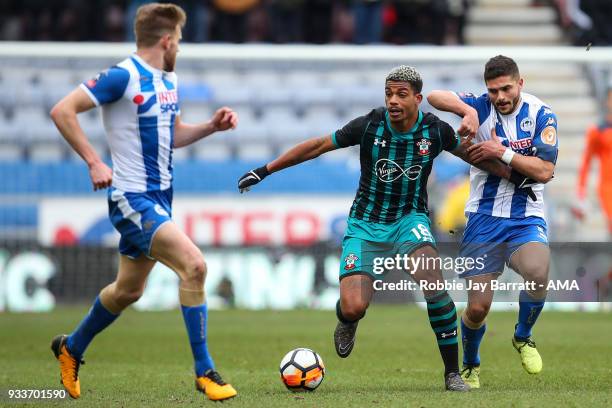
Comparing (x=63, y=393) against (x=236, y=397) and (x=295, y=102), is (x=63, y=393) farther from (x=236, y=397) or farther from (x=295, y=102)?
(x=295, y=102)

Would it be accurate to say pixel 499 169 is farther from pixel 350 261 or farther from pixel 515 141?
pixel 350 261

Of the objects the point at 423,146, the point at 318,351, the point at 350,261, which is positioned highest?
the point at 423,146

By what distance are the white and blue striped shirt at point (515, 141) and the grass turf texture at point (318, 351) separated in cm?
120

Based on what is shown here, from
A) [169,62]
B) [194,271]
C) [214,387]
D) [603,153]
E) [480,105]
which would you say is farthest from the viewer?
[603,153]

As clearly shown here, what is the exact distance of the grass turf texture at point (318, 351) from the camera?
285 inches

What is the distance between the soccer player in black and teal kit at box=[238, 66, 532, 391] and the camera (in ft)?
25.1

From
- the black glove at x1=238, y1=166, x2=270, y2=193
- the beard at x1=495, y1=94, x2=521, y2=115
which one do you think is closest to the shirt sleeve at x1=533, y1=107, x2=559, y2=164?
the beard at x1=495, y1=94, x2=521, y2=115

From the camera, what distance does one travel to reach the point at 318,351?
1055 cm

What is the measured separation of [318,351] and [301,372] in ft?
9.60

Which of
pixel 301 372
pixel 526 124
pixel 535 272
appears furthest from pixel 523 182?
pixel 301 372

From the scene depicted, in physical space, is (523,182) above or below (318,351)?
above

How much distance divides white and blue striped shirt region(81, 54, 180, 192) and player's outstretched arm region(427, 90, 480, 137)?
1821 millimetres

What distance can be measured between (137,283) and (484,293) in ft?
7.42

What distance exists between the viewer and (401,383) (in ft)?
26.7
